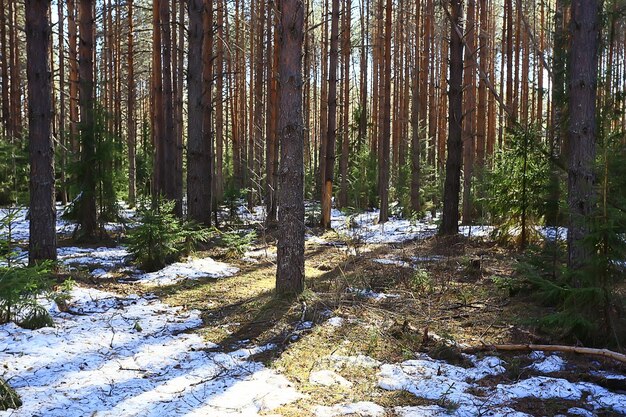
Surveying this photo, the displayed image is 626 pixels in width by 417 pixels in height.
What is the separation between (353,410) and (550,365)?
6.65 feet

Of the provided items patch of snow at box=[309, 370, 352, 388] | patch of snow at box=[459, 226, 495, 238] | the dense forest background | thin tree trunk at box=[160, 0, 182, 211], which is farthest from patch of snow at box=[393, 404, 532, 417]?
thin tree trunk at box=[160, 0, 182, 211]

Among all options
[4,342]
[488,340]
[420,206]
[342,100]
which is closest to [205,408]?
[4,342]

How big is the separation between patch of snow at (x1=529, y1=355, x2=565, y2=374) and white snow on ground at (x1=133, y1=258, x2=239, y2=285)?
5334mm

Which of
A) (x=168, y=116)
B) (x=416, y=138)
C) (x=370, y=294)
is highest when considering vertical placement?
(x=168, y=116)

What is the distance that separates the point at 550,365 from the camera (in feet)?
14.0

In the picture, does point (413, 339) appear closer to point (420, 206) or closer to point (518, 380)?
point (518, 380)

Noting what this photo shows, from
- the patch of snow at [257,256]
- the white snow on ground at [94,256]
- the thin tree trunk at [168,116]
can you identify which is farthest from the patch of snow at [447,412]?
the thin tree trunk at [168,116]

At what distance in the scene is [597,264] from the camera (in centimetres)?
435

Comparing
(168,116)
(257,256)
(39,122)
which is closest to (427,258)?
(257,256)

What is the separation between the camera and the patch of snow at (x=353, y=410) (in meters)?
3.39

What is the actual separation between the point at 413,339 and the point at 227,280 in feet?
12.5

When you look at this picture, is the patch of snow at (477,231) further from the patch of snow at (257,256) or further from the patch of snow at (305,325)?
the patch of snow at (305,325)

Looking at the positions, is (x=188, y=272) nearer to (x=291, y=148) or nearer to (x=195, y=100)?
(x=291, y=148)

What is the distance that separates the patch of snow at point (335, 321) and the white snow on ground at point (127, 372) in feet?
3.84
